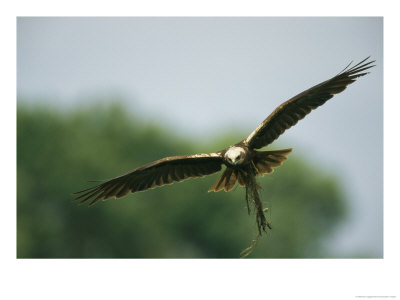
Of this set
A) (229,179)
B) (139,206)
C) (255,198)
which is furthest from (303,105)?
(139,206)

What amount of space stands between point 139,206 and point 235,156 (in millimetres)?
20391

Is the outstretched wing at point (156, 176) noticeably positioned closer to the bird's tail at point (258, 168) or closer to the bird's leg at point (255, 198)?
the bird's tail at point (258, 168)

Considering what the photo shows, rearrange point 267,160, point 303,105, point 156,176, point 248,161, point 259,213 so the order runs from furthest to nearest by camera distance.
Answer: point 156,176 → point 303,105 → point 267,160 → point 248,161 → point 259,213

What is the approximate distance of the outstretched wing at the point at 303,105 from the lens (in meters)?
7.68

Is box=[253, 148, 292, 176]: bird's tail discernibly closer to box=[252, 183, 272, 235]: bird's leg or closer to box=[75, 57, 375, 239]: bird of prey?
box=[75, 57, 375, 239]: bird of prey

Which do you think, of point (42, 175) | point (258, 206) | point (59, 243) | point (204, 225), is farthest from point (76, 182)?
point (258, 206)

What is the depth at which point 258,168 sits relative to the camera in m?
7.69

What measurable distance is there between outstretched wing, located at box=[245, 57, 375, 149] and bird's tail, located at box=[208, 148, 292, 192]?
0.68ft

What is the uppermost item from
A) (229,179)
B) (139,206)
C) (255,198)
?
(229,179)

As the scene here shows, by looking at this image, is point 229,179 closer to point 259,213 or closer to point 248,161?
point 248,161

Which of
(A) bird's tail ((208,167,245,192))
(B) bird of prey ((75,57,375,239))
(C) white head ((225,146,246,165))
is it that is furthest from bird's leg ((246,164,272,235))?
(C) white head ((225,146,246,165))
